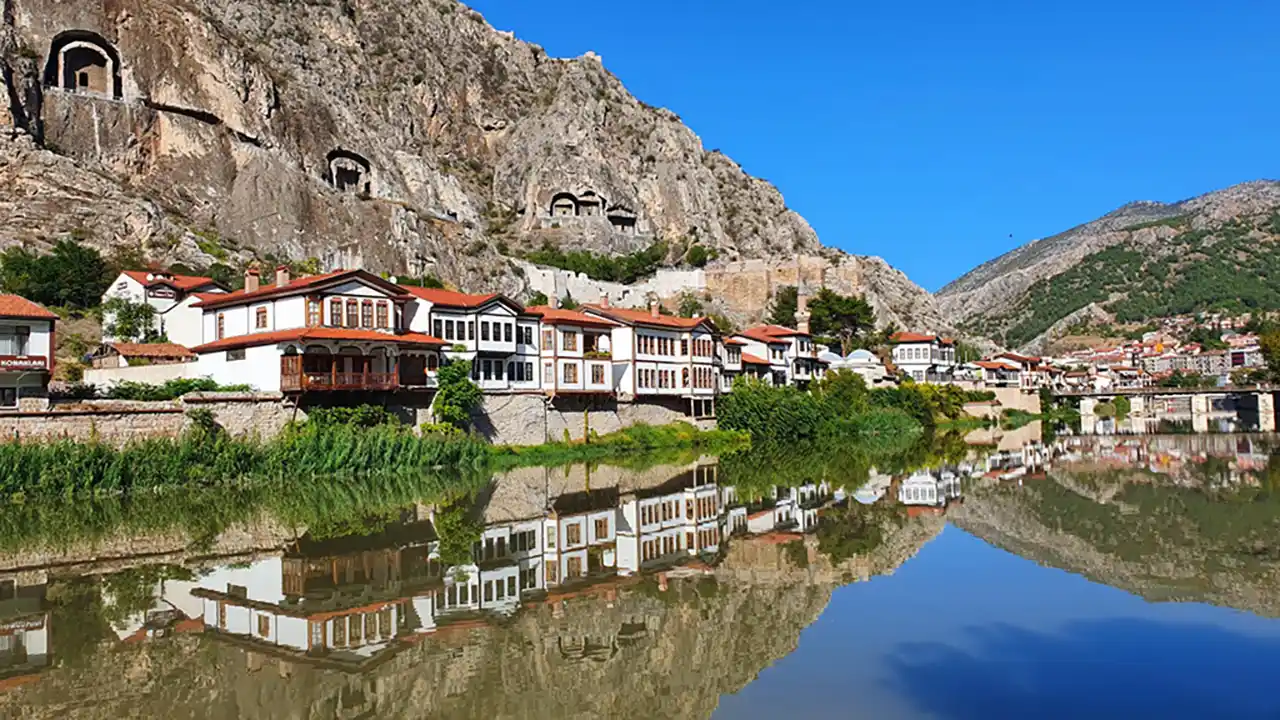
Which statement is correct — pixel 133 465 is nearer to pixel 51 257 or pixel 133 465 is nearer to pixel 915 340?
pixel 51 257

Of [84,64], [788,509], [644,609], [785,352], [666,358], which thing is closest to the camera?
[644,609]

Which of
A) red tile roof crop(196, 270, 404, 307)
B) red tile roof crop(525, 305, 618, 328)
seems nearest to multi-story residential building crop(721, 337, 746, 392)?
red tile roof crop(525, 305, 618, 328)

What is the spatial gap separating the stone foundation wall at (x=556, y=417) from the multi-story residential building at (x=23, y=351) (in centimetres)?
Result: 1796

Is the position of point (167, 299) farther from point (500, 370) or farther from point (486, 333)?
point (500, 370)

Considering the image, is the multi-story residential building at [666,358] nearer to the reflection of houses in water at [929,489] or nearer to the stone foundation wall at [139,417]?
the reflection of houses in water at [929,489]

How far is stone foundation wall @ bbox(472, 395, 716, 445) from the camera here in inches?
1948

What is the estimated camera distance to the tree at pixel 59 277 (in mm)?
56312

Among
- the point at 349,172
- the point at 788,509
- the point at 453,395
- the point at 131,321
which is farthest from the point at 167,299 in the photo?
the point at 349,172

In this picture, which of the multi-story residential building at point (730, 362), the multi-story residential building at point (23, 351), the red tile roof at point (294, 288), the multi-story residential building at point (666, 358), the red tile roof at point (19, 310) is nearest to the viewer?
the multi-story residential building at point (23, 351)

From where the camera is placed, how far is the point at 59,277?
57.0 metres

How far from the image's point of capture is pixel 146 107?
268 ft

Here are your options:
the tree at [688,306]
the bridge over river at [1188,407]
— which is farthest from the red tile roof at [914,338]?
the tree at [688,306]

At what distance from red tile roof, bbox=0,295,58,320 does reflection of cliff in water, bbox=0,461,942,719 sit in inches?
772

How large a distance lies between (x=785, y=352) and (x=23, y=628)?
63.7 meters
